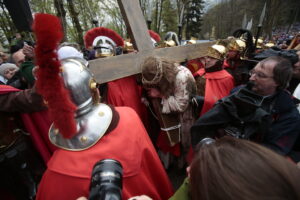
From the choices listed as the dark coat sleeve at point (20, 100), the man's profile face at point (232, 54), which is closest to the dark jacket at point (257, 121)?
the dark coat sleeve at point (20, 100)

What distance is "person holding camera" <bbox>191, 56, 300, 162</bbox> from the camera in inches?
51.7

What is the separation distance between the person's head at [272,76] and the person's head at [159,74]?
861 mm

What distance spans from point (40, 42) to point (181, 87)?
1599 mm

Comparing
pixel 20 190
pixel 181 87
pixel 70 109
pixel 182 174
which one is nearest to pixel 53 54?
pixel 70 109

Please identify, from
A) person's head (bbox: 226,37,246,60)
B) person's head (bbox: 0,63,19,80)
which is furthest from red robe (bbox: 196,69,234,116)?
person's head (bbox: 0,63,19,80)

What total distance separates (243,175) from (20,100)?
1.77 m

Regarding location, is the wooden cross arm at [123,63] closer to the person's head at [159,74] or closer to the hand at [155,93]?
the person's head at [159,74]

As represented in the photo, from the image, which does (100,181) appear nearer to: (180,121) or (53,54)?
(53,54)

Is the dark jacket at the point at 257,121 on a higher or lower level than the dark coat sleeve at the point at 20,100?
lower

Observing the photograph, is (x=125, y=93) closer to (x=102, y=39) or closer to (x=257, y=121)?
(x=102, y=39)

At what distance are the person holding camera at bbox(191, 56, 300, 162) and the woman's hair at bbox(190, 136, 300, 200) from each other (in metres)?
0.77

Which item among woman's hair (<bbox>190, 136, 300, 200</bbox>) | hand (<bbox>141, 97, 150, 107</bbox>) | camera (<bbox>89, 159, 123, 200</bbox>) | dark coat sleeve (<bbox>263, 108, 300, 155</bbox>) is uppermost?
woman's hair (<bbox>190, 136, 300, 200</bbox>)

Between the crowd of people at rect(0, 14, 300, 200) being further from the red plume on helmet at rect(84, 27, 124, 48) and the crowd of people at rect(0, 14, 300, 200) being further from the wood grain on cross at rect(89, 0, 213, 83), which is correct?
the red plume on helmet at rect(84, 27, 124, 48)

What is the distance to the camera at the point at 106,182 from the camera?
72 cm
